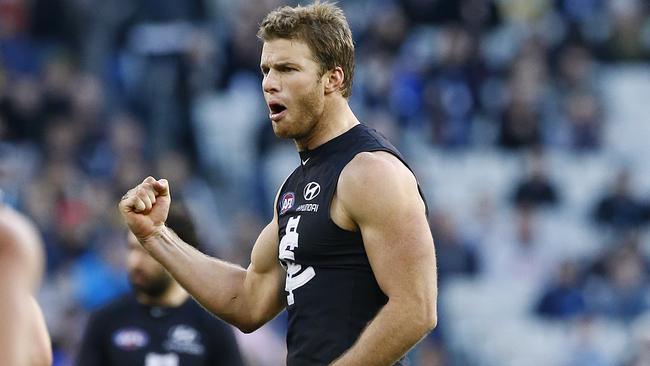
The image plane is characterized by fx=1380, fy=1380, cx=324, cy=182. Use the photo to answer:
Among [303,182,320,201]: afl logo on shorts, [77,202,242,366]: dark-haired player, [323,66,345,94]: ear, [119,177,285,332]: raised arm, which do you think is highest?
[323,66,345,94]: ear

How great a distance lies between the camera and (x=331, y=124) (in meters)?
5.58

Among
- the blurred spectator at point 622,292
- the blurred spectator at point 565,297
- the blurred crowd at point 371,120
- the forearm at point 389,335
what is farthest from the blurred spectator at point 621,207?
the forearm at point 389,335

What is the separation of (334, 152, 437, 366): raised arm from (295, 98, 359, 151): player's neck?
432mm

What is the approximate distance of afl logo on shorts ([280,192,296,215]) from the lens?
558 cm

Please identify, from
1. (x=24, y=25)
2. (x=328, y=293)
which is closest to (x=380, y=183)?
(x=328, y=293)

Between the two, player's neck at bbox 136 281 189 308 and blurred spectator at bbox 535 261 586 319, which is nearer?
player's neck at bbox 136 281 189 308

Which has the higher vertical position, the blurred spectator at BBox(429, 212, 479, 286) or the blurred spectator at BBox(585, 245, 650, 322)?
the blurred spectator at BBox(429, 212, 479, 286)

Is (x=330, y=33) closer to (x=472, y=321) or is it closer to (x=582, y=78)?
(x=472, y=321)

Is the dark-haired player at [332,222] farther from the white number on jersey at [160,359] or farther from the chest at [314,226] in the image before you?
the white number on jersey at [160,359]

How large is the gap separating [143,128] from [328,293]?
400 inches

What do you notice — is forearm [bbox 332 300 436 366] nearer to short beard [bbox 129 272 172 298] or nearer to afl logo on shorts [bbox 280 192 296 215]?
afl logo on shorts [bbox 280 192 296 215]

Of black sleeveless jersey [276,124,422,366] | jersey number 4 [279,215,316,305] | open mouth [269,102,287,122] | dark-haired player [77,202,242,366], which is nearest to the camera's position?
black sleeveless jersey [276,124,422,366]

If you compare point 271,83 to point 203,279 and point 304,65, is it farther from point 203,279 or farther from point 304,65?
point 203,279

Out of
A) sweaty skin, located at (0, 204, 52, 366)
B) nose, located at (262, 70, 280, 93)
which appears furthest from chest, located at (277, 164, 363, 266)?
sweaty skin, located at (0, 204, 52, 366)
